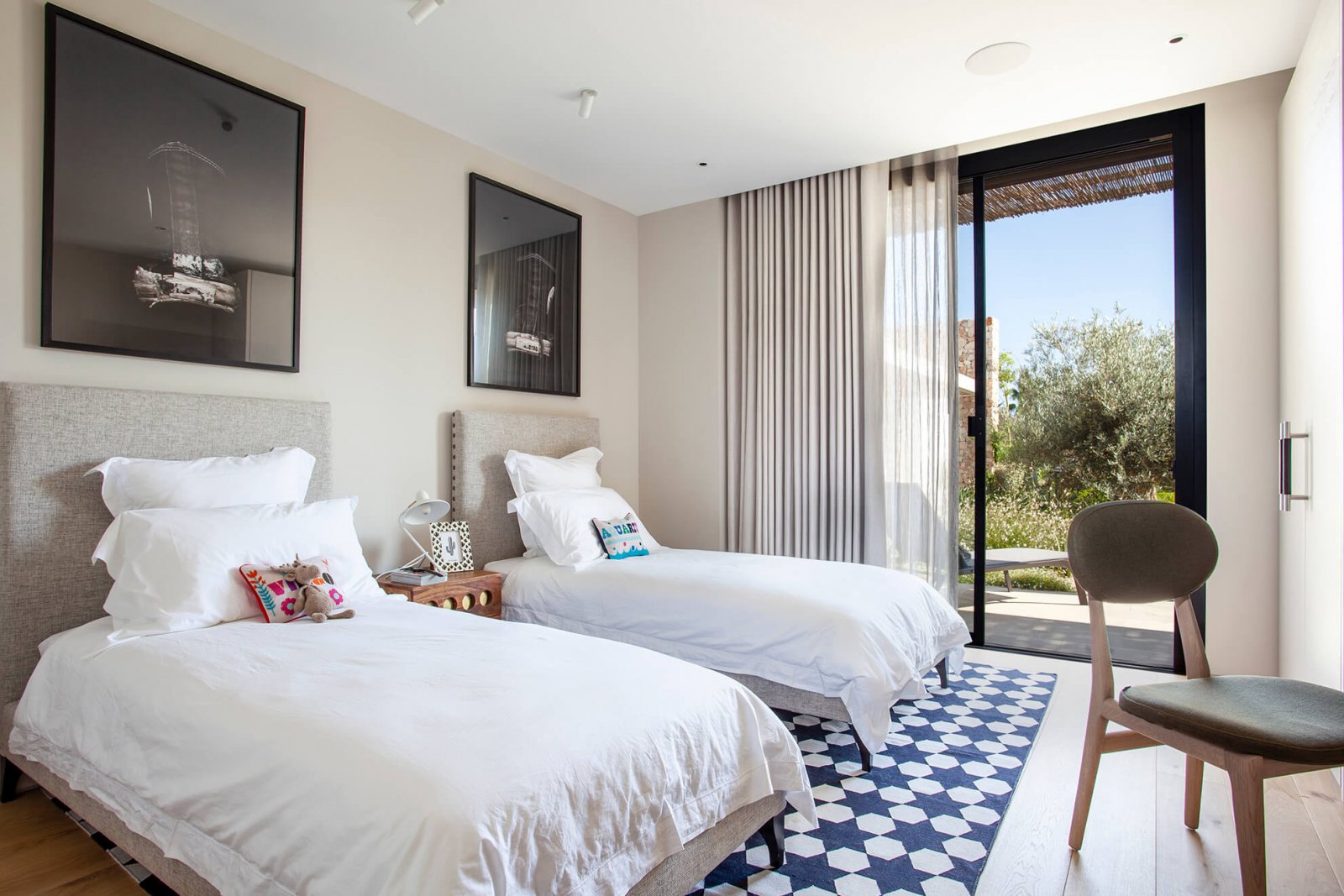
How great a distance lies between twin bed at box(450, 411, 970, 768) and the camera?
2.50 meters

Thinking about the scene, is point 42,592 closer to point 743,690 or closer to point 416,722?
point 416,722

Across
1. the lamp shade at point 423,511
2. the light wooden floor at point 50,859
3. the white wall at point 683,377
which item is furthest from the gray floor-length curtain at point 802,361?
the light wooden floor at point 50,859

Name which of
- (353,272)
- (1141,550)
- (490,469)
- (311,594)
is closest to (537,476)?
(490,469)

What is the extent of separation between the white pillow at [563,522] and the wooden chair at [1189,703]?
2066 mm

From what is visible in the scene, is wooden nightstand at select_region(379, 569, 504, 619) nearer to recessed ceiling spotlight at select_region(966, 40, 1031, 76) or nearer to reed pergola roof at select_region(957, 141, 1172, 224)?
recessed ceiling spotlight at select_region(966, 40, 1031, 76)

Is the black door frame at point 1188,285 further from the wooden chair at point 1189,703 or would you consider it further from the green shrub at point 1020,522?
the wooden chair at point 1189,703

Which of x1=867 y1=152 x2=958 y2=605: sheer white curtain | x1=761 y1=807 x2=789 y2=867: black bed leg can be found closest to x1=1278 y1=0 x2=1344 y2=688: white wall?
x1=867 y1=152 x2=958 y2=605: sheer white curtain

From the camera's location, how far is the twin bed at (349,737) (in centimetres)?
121

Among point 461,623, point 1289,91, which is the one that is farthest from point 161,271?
point 1289,91

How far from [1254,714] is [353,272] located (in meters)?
3.38

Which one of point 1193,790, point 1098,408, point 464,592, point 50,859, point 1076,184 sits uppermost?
point 1076,184

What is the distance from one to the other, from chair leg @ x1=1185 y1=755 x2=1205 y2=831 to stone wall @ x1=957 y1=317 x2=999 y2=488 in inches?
78.4

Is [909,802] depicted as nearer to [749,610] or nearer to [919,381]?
[749,610]

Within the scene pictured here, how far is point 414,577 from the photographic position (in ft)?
9.90
